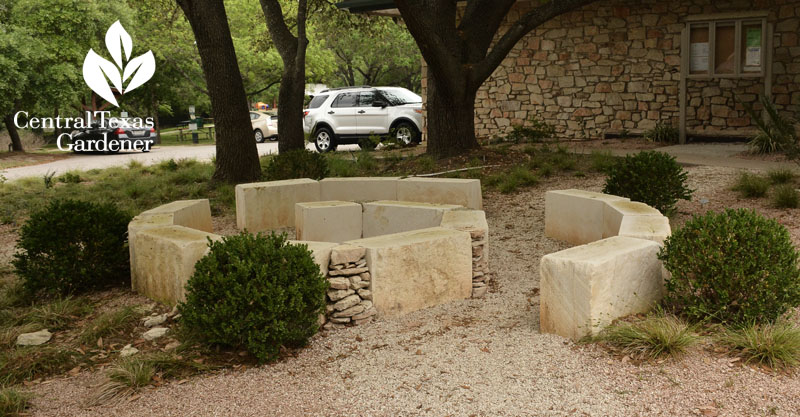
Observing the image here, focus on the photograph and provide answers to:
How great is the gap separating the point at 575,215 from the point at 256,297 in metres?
3.83

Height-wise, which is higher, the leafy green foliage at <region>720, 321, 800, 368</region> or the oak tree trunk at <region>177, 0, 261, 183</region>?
the oak tree trunk at <region>177, 0, 261, 183</region>

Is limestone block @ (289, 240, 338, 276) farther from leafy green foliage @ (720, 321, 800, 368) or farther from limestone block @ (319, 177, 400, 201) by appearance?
limestone block @ (319, 177, 400, 201)

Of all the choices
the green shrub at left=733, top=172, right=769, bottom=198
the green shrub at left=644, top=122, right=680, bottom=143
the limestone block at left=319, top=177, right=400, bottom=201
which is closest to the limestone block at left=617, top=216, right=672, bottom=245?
the limestone block at left=319, top=177, right=400, bottom=201

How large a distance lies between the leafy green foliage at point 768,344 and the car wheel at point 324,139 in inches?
601

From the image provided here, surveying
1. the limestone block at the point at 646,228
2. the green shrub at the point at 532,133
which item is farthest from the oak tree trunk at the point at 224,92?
the limestone block at the point at 646,228

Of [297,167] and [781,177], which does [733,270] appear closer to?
[781,177]

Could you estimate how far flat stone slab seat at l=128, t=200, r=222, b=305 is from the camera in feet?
16.8

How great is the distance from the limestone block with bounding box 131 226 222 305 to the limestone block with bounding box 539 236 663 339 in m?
2.33

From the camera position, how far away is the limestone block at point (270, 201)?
7.79 m

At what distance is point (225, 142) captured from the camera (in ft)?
35.0

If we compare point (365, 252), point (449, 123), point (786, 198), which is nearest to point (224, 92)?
point (449, 123)

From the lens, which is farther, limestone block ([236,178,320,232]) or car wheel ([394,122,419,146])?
car wheel ([394,122,419,146])

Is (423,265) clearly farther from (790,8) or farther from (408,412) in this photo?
(790,8)

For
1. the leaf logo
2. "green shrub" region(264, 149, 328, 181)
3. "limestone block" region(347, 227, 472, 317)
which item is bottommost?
"limestone block" region(347, 227, 472, 317)
